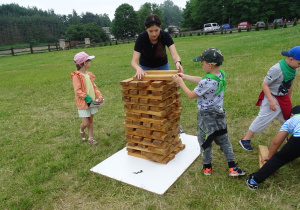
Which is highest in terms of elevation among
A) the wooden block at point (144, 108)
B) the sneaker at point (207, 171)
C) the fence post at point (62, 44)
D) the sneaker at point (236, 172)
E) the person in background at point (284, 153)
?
the fence post at point (62, 44)

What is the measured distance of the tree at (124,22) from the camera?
72.6 metres

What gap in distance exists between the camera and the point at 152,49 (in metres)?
3.99

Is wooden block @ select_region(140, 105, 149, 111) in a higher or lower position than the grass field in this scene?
higher

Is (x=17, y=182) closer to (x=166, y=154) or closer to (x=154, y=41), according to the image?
(x=166, y=154)

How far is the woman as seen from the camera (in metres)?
3.67

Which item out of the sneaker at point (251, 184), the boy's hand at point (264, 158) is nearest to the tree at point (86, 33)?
the boy's hand at point (264, 158)

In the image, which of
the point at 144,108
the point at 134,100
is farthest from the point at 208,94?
the point at 134,100

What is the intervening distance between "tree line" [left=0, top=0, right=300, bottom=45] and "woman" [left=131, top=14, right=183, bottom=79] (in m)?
58.4

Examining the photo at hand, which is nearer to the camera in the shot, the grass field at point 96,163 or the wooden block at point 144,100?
the grass field at point 96,163

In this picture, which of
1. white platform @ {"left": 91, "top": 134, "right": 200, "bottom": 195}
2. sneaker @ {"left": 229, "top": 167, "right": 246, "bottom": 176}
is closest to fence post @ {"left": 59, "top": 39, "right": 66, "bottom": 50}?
white platform @ {"left": 91, "top": 134, "right": 200, "bottom": 195}

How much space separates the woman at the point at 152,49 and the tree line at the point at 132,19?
58363 mm

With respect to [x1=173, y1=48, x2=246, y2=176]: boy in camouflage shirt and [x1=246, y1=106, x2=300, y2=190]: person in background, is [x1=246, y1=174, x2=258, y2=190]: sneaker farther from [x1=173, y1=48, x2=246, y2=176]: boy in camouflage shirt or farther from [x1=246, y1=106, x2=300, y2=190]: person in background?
[x1=173, y1=48, x2=246, y2=176]: boy in camouflage shirt

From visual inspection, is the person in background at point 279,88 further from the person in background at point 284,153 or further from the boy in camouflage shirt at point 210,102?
the boy in camouflage shirt at point 210,102

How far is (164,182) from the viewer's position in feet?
10.4
